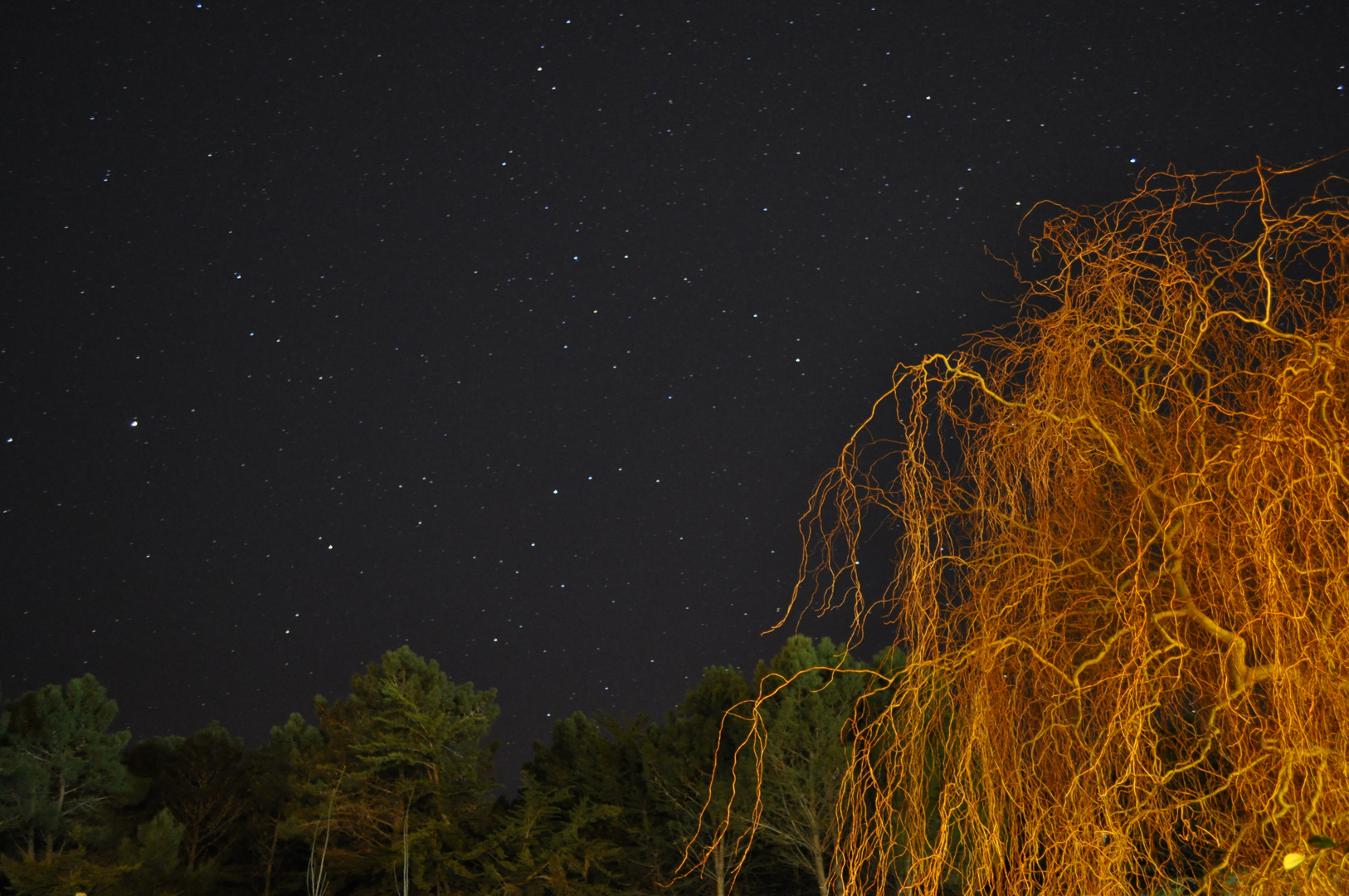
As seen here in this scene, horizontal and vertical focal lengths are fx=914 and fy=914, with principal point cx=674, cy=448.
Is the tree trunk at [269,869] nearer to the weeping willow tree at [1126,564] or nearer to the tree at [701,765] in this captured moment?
Answer: the tree at [701,765]

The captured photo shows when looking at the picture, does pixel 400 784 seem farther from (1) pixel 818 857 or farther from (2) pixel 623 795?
(1) pixel 818 857

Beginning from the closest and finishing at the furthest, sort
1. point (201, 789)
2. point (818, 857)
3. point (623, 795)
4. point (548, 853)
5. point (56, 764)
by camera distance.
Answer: point (818, 857) → point (548, 853) → point (56, 764) → point (623, 795) → point (201, 789)

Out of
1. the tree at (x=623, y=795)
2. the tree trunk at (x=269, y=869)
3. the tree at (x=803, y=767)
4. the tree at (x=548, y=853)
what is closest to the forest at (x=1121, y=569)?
the tree at (x=803, y=767)

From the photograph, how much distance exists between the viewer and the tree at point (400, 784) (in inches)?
521

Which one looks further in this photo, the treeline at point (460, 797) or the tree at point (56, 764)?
the tree at point (56, 764)

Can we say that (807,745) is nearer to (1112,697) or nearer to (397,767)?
(397,767)

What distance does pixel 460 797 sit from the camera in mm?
14055

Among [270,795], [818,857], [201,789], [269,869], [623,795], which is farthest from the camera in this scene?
[201,789]

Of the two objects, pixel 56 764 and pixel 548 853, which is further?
pixel 56 764

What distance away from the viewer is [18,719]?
48.5ft

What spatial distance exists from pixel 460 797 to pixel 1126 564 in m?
14.1

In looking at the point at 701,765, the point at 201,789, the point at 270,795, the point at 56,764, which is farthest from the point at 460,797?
the point at 201,789

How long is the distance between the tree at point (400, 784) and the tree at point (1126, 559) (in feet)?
41.3

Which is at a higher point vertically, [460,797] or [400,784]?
[400,784]
